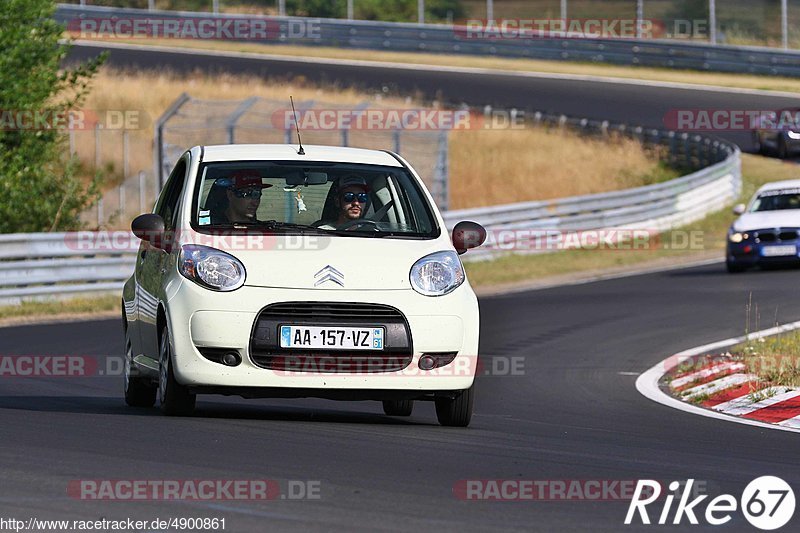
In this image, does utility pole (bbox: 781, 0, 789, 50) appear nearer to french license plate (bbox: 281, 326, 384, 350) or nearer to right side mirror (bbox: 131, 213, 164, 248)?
right side mirror (bbox: 131, 213, 164, 248)

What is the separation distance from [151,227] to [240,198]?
553 mm

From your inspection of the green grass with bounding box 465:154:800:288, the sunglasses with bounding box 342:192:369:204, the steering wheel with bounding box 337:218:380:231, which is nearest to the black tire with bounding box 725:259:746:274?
the green grass with bounding box 465:154:800:288

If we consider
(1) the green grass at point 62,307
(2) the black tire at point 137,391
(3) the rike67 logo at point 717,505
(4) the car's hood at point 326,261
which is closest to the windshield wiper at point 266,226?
(4) the car's hood at point 326,261

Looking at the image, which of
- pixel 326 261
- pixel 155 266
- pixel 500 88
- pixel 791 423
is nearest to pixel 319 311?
pixel 326 261

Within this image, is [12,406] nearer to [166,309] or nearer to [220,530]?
[166,309]

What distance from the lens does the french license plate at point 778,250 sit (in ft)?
77.1

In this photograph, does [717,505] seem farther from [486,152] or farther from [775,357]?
[486,152]

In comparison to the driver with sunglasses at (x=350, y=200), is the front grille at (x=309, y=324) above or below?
below

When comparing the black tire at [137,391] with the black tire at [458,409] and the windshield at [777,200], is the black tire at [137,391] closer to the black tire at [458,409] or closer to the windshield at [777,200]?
the black tire at [458,409]

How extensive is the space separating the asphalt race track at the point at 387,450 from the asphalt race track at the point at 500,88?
98.1 feet

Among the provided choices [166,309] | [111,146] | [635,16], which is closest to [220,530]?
[166,309]

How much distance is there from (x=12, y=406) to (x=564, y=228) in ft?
65.0

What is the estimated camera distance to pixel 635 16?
50.7 meters

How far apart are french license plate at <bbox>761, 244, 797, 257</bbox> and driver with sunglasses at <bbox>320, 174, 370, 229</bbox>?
14812 mm
